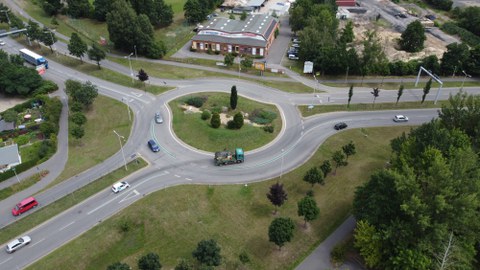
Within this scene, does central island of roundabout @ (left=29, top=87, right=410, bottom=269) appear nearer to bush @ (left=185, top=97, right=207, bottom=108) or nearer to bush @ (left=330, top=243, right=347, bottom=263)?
bush @ (left=185, top=97, right=207, bottom=108)

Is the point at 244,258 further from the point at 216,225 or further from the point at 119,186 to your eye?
the point at 119,186

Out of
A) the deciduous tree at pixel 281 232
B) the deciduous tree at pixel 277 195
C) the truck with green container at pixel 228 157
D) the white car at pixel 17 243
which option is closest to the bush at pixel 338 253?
the deciduous tree at pixel 281 232

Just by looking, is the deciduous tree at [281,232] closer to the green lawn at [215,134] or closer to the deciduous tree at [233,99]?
the green lawn at [215,134]

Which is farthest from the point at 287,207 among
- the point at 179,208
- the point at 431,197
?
the point at 431,197

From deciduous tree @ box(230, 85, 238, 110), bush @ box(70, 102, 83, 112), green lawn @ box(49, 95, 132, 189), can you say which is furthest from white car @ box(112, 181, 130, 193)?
deciduous tree @ box(230, 85, 238, 110)

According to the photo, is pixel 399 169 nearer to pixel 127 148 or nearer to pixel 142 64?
pixel 127 148

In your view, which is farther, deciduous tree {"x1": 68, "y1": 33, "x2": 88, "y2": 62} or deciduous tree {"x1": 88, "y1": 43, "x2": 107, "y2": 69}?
deciduous tree {"x1": 68, "y1": 33, "x2": 88, "y2": 62}
